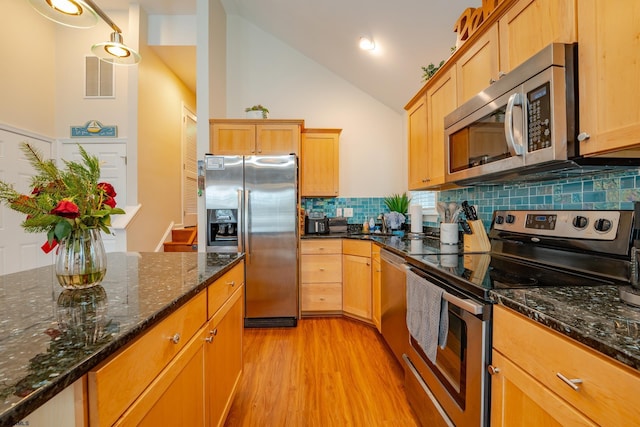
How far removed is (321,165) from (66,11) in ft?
7.80

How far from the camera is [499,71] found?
1.39 meters

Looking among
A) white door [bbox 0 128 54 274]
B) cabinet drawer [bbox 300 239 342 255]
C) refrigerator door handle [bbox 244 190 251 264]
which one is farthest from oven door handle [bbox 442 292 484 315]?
white door [bbox 0 128 54 274]

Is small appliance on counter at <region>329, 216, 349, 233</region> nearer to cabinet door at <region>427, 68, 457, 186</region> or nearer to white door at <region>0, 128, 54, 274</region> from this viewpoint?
cabinet door at <region>427, 68, 457, 186</region>

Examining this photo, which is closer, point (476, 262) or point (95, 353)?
point (95, 353)

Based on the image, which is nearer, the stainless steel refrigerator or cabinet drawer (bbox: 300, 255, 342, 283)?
the stainless steel refrigerator

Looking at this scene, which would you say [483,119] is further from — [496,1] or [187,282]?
[187,282]

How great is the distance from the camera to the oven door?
0.97 m

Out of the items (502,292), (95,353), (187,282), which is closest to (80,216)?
(187,282)

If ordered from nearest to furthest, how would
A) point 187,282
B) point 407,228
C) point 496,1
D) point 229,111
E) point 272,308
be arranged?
1. point 187,282
2. point 496,1
3. point 272,308
4. point 407,228
5. point 229,111

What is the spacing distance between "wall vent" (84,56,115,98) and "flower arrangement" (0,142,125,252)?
Answer: 362cm

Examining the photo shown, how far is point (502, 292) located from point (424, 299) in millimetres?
460

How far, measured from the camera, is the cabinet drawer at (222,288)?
1189mm

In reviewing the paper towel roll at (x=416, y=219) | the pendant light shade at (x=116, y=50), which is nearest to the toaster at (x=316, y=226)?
the paper towel roll at (x=416, y=219)

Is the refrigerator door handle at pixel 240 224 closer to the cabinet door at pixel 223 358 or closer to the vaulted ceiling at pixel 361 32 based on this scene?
the cabinet door at pixel 223 358
